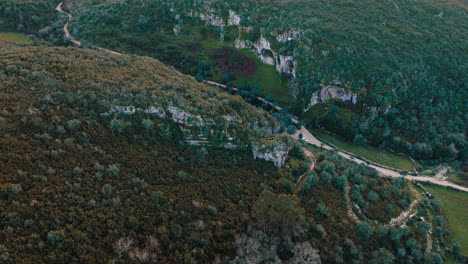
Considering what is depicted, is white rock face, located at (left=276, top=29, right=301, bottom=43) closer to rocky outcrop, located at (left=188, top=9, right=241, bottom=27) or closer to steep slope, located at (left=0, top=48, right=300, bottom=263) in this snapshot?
rocky outcrop, located at (left=188, top=9, right=241, bottom=27)

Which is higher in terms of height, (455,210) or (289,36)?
(289,36)

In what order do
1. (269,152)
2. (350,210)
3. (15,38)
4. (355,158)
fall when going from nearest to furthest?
1. (350,210)
2. (269,152)
3. (355,158)
4. (15,38)

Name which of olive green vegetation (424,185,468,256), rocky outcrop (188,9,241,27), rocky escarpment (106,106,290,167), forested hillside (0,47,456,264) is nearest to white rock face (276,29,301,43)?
rocky outcrop (188,9,241,27)

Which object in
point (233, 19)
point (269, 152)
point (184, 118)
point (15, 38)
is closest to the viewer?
point (184, 118)

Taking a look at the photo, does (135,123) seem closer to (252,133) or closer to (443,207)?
(252,133)

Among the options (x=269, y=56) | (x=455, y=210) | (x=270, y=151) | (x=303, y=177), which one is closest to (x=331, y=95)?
(x=269, y=56)

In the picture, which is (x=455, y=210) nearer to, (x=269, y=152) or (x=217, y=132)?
(x=269, y=152)
